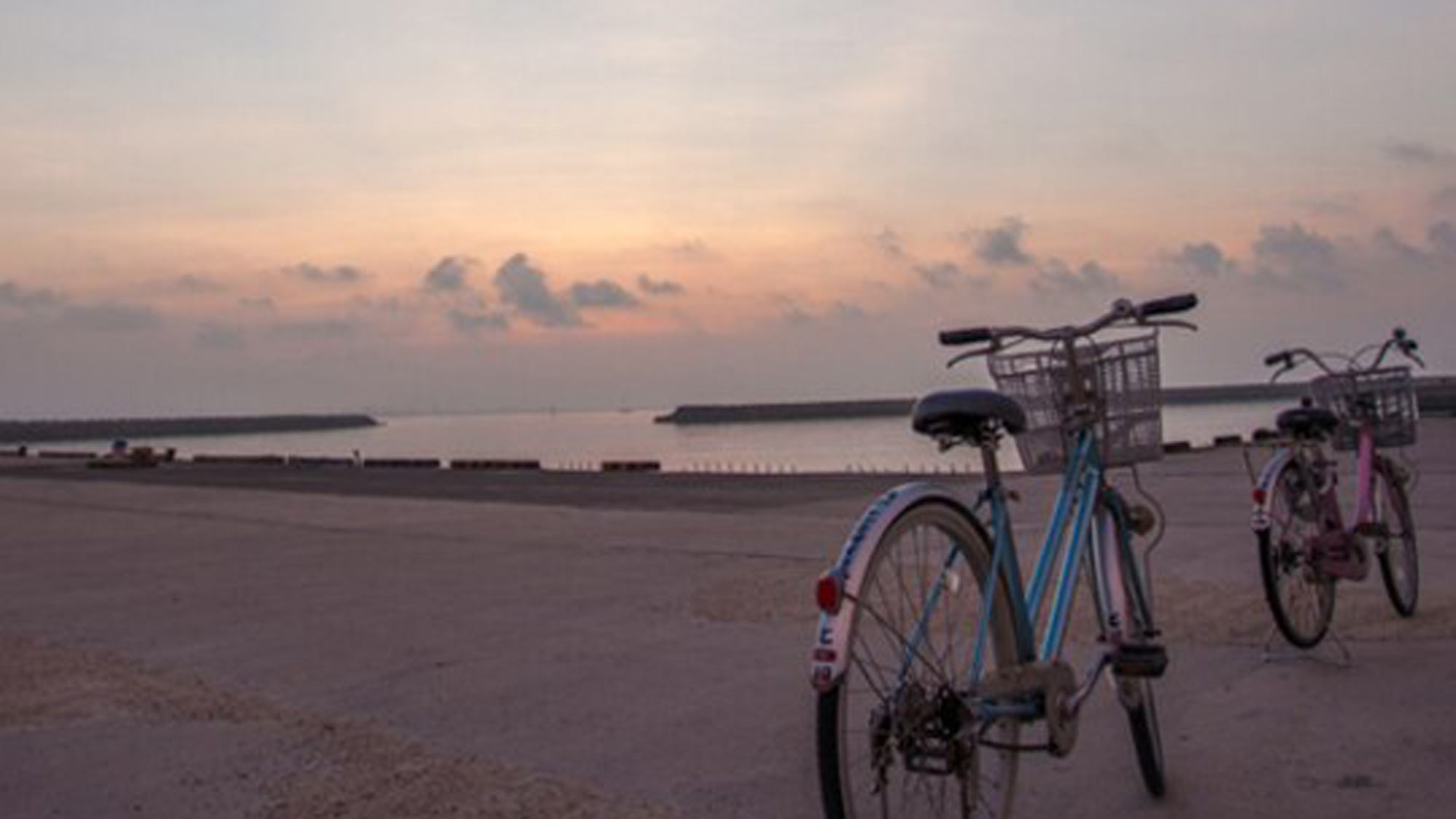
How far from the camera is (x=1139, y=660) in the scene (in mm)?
4031

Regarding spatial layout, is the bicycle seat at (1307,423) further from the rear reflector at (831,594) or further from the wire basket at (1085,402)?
the rear reflector at (831,594)

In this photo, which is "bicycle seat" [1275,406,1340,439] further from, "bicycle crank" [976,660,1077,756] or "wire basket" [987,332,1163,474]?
"bicycle crank" [976,660,1077,756]

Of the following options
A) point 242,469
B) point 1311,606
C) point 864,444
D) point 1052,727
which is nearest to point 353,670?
point 1052,727

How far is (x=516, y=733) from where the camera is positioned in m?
5.31

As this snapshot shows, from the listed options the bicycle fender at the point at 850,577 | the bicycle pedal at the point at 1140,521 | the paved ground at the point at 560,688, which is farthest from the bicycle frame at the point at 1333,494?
the bicycle fender at the point at 850,577

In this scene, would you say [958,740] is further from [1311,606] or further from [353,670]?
[353,670]

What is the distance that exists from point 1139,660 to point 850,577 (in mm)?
1433

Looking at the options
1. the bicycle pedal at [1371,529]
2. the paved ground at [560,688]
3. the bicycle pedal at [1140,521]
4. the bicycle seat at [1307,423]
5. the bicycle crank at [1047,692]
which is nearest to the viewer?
the bicycle crank at [1047,692]

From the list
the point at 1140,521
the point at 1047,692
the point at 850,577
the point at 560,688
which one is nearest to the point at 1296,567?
the point at 1140,521

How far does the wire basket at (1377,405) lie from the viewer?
6.61 metres

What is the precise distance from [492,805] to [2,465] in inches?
1921

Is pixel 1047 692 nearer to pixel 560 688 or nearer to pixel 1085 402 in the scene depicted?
pixel 1085 402

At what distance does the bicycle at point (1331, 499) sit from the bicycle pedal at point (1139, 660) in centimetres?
190

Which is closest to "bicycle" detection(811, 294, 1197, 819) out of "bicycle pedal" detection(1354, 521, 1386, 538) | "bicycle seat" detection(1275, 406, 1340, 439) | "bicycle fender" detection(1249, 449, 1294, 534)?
"bicycle fender" detection(1249, 449, 1294, 534)
